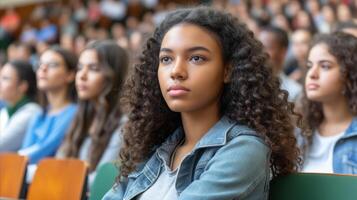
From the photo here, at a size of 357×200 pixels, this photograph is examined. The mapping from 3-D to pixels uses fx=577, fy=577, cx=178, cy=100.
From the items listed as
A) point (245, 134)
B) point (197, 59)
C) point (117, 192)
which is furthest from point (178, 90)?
point (117, 192)

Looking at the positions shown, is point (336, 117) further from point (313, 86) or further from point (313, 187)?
point (313, 187)

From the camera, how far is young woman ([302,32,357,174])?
2.08 m

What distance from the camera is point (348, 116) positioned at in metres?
2.12

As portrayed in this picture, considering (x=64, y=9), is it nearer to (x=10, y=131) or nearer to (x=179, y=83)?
(x=10, y=131)

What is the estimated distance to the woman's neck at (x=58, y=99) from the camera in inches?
122

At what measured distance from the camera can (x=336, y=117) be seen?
7.00ft

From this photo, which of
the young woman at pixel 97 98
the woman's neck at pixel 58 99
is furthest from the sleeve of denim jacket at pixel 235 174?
the woman's neck at pixel 58 99

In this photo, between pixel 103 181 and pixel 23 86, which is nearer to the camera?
pixel 103 181

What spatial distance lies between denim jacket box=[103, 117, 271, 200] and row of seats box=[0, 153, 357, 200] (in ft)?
0.35

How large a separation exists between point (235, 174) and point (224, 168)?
0.03m

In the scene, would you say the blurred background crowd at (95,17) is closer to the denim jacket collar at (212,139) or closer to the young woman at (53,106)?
the young woman at (53,106)

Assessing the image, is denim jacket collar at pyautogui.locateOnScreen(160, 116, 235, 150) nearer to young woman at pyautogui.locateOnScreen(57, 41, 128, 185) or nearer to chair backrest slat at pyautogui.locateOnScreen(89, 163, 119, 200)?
chair backrest slat at pyautogui.locateOnScreen(89, 163, 119, 200)

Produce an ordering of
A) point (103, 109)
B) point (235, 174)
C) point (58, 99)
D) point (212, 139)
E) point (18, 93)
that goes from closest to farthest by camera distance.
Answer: point (235, 174) → point (212, 139) → point (103, 109) → point (58, 99) → point (18, 93)

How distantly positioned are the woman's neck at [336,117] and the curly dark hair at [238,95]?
2.34 feet
